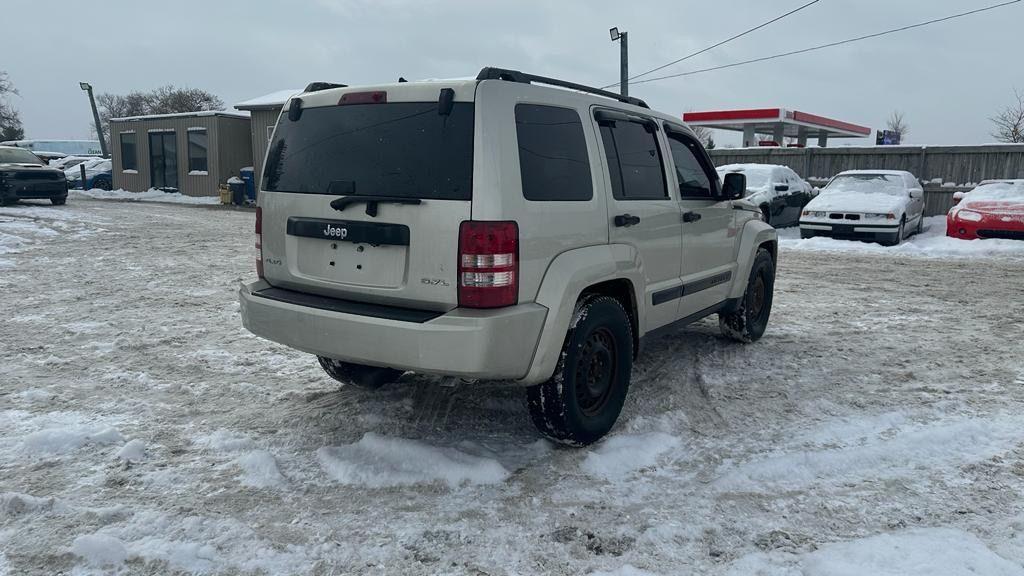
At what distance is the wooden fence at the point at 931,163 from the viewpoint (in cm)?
1792

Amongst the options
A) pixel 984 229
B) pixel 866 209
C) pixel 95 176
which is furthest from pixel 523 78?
pixel 95 176

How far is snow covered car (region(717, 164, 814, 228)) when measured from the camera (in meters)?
15.9

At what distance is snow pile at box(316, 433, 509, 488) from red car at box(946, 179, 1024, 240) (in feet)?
43.3

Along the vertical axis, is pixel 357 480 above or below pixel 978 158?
below

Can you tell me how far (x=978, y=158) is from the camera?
1820cm

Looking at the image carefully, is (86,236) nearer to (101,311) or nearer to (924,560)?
(101,311)

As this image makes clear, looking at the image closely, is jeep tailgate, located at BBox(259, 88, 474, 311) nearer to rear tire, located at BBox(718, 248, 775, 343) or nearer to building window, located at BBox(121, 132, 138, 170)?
rear tire, located at BBox(718, 248, 775, 343)

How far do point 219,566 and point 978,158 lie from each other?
20.7 metres

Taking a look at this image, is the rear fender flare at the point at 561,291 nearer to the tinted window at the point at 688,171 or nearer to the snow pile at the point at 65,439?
the tinted window at the point at 688,171

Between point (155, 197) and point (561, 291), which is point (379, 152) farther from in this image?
point (155, 197)

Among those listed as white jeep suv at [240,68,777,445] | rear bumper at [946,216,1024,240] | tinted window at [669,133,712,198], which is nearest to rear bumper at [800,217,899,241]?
rear bumper at [946,216,1024,240]

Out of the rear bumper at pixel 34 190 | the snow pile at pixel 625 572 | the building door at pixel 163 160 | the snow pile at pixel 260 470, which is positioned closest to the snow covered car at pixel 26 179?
the rear bumper at pixel 34 190

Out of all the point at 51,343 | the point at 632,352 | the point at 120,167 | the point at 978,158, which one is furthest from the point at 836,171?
the point at 120,167

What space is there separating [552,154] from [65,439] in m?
3.12
